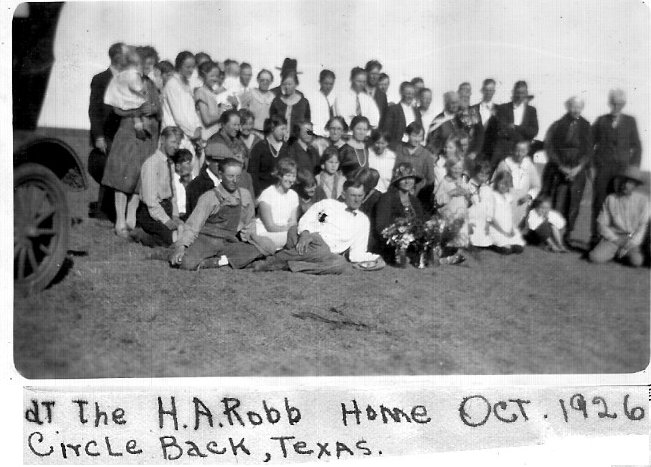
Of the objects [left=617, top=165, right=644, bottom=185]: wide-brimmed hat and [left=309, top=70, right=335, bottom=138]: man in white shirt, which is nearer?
[left=309, top=70, right=335, bottom=138]: man in white shirt

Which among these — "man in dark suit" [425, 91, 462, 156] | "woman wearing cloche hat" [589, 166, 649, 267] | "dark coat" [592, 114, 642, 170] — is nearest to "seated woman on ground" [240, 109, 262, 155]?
"man in dark suit" [425, 91, 462, 156]

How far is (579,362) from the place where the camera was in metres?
5.16

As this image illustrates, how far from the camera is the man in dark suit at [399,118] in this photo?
203 inches

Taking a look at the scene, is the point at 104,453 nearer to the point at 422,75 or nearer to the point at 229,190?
the point at 229,190

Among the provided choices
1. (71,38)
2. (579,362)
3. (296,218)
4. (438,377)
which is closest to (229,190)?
(296,218)

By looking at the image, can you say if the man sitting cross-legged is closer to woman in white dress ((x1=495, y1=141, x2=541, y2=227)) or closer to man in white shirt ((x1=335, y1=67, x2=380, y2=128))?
man in white shirt ((x1=335, y1=67, x2=380, y2=128))

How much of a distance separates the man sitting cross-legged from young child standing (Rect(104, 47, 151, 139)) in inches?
20.7

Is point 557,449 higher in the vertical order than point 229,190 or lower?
lower

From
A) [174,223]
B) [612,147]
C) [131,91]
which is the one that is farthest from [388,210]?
[131,91]

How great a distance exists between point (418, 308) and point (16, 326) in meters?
2.35

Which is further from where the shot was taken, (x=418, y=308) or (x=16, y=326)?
(x=418, y=308)

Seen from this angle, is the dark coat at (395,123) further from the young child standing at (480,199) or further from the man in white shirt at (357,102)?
the young child standing at (480,199)

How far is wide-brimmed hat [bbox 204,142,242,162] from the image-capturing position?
201 inches

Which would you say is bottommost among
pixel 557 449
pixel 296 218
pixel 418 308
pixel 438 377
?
pixel 557 449
